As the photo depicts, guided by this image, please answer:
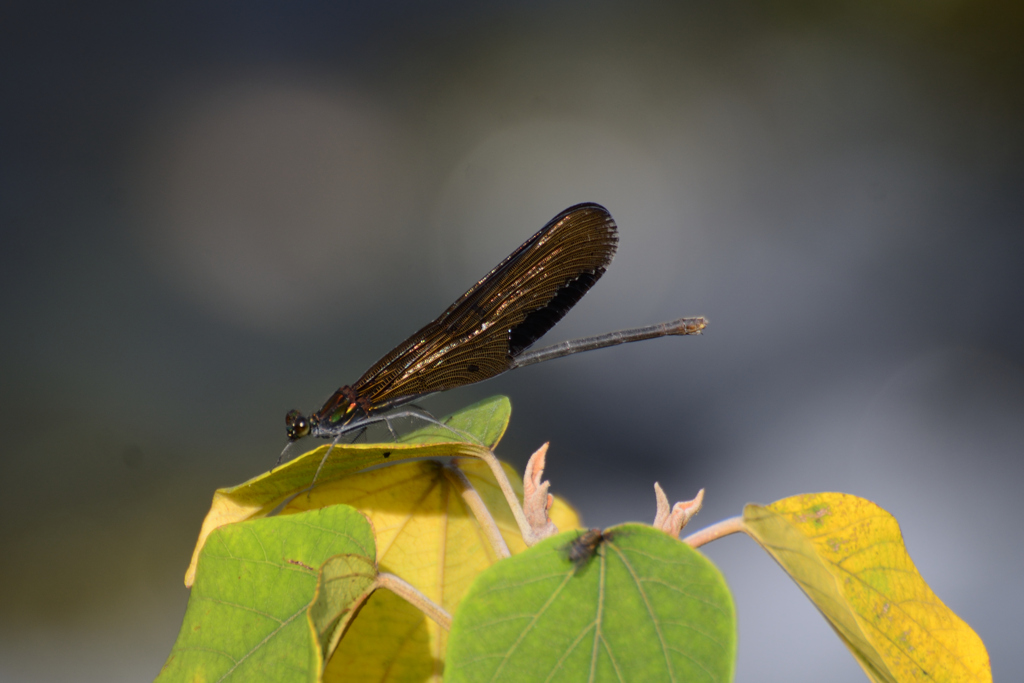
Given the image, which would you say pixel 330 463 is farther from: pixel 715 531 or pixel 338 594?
pixel 715 531

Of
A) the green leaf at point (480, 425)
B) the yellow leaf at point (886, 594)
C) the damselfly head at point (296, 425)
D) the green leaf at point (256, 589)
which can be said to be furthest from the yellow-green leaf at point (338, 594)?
the damselfly head at point (296, 425)

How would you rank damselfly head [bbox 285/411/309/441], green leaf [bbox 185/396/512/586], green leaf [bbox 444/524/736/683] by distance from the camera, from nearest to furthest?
green leaf [bbox 444/524/736/683]
green leaf [bbox 185/396/512/586]
damselfly head [bbox 285/411/309/441]

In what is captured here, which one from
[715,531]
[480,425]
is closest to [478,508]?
[480,425]

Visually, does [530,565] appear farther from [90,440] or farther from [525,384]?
[90,440]

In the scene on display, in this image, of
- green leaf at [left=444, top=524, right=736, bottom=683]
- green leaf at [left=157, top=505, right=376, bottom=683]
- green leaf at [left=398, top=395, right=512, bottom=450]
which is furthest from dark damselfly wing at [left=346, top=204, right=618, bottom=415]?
green leaf at [left=444, top=524, right=736, bottom=683]

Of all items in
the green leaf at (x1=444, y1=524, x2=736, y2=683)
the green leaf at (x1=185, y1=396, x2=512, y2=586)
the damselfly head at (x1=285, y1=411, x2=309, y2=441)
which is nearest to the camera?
the green leaf at (x1=444, y1=524, x2=736, y2=683)

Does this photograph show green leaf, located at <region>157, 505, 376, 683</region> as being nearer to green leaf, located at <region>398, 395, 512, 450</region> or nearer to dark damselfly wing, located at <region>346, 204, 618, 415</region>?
green leaf, located at <region>398, 395, 512, 450</region>

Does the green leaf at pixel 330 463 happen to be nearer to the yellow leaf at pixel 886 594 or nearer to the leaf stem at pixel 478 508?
the leaf stem at pixel 478 508
